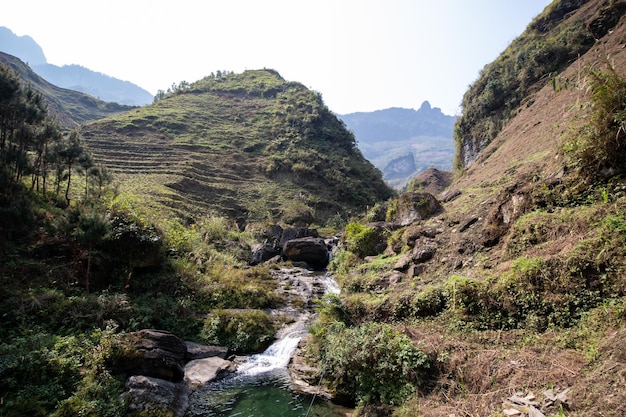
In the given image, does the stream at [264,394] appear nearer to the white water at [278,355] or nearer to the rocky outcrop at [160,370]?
the white water at [278,355]

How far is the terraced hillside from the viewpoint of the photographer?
169 ft

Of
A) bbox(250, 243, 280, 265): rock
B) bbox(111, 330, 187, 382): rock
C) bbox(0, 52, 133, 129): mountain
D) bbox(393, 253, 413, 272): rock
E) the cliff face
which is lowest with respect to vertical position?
bbox(111, 330, 187, 382): rock

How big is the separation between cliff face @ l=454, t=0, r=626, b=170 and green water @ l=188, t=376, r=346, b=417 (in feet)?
80.6

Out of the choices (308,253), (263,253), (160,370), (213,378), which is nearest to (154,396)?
(160,370)

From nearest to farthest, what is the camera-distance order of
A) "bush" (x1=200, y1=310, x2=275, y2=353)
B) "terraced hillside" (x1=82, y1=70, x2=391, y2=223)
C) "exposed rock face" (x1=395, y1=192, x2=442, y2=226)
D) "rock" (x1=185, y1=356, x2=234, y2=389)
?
"rock" (x1=185, y1=356, x2=234, y2=389) → "bush" (x1=200, y1=310, x2=275, y2=353) → "exposed rock face" (x1=395, y1=192, x2=442, y2=226) → "terraced hillside" (x1=82, y1=70, x2=391, y2=223)

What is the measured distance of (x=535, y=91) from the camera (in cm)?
2922

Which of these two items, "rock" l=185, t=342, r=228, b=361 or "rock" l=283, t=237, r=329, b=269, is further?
"rock" l=283, t=237, r=329, b=269

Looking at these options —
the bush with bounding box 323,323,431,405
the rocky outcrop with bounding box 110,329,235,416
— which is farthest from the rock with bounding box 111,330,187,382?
the bush with bounding box 323,323,431,405

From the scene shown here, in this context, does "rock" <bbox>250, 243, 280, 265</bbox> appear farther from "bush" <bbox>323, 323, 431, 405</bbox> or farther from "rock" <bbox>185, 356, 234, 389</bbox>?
"bush" <bbox>323, 323, 431, 405</bbox>

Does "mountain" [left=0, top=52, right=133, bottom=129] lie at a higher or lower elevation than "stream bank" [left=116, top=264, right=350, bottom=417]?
higher

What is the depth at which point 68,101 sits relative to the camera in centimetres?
11925

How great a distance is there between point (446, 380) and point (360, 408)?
2.60 meters

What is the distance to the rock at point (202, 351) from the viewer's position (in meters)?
13.1

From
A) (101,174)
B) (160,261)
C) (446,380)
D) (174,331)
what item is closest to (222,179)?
(101,174)
